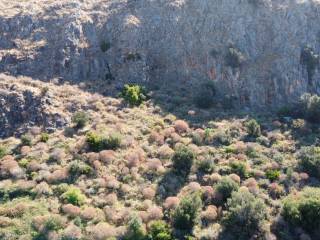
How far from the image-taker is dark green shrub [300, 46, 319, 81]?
55.5m

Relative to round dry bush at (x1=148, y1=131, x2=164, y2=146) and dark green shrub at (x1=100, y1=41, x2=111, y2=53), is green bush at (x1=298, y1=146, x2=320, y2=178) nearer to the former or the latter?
round dry bush at (x1=148, y1=131, x2=164, y2=146)

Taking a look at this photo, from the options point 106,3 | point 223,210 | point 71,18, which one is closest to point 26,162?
point 223,210

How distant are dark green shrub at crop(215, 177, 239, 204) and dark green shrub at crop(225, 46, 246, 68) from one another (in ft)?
72.3

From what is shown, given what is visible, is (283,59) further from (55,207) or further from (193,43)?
(55,207)

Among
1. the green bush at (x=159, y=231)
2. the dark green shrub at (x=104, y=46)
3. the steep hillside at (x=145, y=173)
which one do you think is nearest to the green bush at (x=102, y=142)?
the steep hillside at (x=145, y=173)

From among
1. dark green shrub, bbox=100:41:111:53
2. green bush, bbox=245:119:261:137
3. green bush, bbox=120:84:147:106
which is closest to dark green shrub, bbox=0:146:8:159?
green bush, bbox=120:84:147:106

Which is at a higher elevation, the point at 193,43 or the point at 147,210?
the point at 193,43

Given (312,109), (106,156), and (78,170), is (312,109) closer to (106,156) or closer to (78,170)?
(106,156)

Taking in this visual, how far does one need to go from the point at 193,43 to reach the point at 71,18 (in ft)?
55.3

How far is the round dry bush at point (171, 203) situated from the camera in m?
34.9

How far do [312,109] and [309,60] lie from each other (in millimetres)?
9969

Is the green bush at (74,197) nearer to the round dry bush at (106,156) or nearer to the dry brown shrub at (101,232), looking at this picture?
the dry brown shrub at (101,232)

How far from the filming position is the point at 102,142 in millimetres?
41312

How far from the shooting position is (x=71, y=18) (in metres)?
59.3
